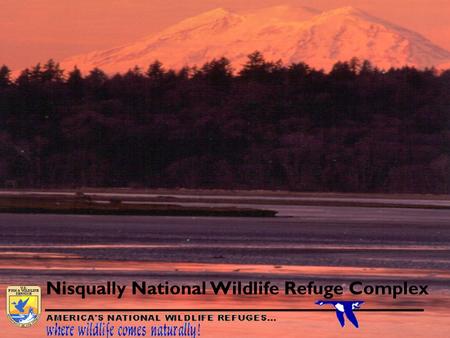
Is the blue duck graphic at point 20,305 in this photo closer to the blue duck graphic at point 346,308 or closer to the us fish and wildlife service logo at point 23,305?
the us fish and wildlife service logo at point 23,305

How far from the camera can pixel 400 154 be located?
12494 centimetres

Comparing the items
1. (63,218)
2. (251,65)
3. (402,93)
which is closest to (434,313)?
(63,218)

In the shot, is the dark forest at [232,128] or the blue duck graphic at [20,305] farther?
the dark forest at [232,128]

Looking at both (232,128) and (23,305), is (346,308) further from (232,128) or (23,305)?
(232,128)

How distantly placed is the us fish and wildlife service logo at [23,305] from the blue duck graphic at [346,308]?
5494mm

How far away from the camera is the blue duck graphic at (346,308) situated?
22.4 m

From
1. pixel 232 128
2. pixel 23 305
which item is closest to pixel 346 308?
pixel 23 305

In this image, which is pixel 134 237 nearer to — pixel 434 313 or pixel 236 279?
pixel 236 279

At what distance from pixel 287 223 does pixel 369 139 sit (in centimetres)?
7267

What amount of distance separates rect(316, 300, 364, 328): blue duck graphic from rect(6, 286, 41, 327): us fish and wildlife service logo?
18.0 feet

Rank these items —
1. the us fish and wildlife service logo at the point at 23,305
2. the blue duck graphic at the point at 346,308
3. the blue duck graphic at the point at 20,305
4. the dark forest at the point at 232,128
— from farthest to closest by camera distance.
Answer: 1. the dark forest at the point at 232,128
2. the blue duck graphic at the point at 346,308
3. the blue duck graphic at the point at 20,305
4. the us fish and wildlife service logo at the point at 23,305

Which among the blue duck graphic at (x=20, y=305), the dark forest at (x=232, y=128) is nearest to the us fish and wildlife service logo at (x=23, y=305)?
the blue duck graphic at (x=20, y=305)

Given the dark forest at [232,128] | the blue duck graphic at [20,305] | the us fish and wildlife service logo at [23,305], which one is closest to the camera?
the us fish and wildlife service logo at [23,305]

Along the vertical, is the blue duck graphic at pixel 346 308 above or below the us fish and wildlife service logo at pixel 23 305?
below
